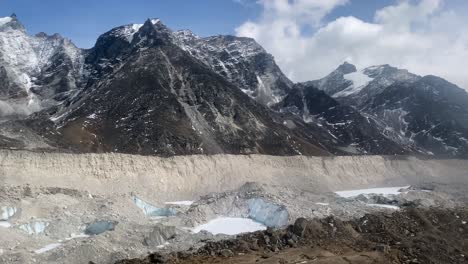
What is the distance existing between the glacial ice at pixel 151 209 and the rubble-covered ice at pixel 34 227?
968cm

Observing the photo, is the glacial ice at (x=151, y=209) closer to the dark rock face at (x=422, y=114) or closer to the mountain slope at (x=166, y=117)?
the mountain slope at (x=166, y=117)

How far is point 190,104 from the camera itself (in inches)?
3482

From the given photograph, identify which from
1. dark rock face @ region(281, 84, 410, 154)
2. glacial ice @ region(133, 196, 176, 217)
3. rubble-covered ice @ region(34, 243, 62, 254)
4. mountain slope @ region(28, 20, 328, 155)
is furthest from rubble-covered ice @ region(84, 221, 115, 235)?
dark rock face @ region(281, 84, 410, 154)

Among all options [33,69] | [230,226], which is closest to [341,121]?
[33,69]

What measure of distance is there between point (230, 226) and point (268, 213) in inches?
119

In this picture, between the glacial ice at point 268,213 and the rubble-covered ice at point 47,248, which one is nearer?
the rubble-covered ice at point 47,248

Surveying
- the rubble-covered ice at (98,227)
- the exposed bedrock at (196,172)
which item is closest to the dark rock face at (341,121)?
the exposed bedrock at (196,172)

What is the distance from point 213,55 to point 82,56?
130 ft

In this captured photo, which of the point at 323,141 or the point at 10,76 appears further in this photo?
the point at 10,76

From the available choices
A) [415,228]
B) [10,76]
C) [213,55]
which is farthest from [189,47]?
[415,228]

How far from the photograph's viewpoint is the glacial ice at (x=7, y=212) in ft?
107

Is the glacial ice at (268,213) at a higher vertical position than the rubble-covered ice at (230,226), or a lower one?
higher

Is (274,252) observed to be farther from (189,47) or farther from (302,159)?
(189,47)

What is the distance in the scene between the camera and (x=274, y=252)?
90.6 ft
